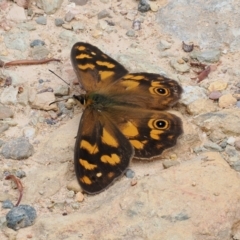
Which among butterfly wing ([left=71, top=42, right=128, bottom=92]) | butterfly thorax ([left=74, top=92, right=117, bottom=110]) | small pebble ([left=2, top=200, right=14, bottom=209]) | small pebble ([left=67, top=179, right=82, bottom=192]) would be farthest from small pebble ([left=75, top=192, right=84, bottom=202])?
butterfly wing ([left=71, top=42, right=128, bottom=92])

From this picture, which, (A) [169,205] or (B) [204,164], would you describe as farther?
(B) [204,164]

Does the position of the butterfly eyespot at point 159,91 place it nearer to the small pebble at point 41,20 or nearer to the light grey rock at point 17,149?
the light grey rock at point 17,149

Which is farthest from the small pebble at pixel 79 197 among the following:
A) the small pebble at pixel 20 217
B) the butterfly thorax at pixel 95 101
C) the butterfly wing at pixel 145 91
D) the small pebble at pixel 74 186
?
the butterfly wing at pixel 145 91

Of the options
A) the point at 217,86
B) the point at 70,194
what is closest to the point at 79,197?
the point at 70,194

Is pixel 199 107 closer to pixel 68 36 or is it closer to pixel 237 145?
pixel 237 145

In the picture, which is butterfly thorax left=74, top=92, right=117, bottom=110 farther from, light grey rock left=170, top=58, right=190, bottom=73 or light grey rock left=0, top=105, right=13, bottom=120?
light grey rock left=170, top=58, right=190, bottom=73

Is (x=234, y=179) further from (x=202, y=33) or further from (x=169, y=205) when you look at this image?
(x=202, y=33)

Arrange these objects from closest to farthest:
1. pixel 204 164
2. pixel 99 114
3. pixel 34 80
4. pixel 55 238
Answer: pixel 55 238 → pixel 204 164 → pixel 99 114 → pixel 34 80

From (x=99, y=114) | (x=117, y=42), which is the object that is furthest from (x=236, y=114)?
(x=117, y=42)
